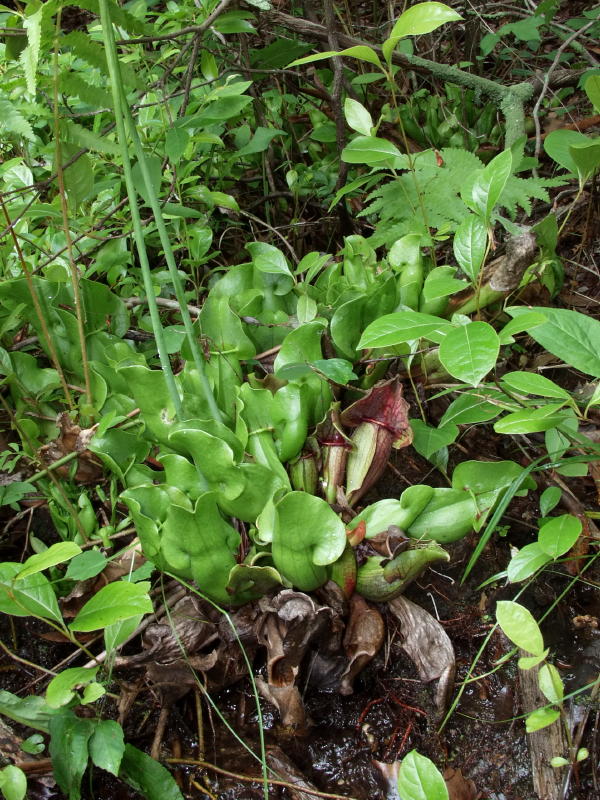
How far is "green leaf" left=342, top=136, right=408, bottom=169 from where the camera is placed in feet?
4.45

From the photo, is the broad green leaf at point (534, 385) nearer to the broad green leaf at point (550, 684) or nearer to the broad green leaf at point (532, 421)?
the broad green leaf at point (532, 421)

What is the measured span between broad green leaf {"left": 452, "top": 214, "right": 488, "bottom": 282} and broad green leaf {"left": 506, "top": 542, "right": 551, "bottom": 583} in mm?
446

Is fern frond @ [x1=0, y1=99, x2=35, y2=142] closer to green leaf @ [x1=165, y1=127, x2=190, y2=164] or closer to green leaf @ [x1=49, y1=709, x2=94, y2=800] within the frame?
green leaf @ [x1=165, y1=127, x2=190, y2=164]

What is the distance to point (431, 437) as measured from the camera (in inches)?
49.7

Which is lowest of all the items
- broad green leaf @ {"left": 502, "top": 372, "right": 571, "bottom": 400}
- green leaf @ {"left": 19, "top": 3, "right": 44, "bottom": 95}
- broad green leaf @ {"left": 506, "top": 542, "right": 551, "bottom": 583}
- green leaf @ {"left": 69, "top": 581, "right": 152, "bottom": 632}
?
broad green leaf @ {"left": 506, "top": 542, "right": 551, "bottom": 583}

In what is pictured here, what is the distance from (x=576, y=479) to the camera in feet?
4.76

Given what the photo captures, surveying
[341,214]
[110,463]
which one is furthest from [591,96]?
[110,463]

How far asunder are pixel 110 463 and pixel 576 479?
101 centimetres

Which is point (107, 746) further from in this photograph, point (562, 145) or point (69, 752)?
point (562, 145)

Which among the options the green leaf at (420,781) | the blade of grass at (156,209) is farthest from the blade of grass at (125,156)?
the green leaf at (420,781)

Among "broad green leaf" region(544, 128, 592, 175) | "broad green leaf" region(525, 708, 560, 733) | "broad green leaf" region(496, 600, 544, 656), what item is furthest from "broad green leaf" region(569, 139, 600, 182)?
"broad green leaf" region(525, 708, 560, 733)

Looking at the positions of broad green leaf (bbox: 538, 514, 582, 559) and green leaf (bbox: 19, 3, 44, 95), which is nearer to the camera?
green leaf (bbox: 19, 3, 44, 95)

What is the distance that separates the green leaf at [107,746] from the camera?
0.91 m

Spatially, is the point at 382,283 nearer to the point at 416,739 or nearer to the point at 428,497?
the point at 428,497
